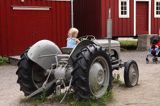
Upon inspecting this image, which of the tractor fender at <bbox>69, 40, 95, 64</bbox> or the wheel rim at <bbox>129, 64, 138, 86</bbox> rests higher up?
the tractor fender at <bbox>69, 40, 95, 64</bbox>

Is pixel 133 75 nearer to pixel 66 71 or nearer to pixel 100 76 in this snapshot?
pixel 100 76

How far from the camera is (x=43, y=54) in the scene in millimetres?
9156

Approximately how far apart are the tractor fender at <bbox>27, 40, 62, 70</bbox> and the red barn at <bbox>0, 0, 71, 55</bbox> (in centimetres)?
997

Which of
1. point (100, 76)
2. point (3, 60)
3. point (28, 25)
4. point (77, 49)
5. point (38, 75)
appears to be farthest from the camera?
point (28, 25)

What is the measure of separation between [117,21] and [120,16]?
373 millimetres

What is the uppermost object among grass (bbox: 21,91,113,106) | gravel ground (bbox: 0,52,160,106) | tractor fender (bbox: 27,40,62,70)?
tractor fender (bbox: 27,40,62,70)

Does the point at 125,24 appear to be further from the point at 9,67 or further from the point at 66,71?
the point at 66,71

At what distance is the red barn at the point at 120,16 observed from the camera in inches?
990

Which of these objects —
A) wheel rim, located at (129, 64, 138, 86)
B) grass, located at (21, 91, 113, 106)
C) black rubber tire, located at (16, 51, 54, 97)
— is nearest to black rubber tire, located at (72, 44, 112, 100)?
grass, located at (21, 91, 113, 106)

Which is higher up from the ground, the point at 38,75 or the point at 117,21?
the point at 117,21

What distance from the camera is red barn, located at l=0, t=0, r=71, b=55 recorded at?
1922 centimetres

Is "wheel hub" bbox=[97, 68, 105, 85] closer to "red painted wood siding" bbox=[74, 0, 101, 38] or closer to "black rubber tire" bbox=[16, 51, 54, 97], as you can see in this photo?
"black rubber tire" bbox=[16, 51, 54, 97]

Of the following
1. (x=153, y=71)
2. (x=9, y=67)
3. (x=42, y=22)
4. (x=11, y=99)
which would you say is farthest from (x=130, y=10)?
(x=11, y=99)

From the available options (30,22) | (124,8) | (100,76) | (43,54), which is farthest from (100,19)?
(100,76)
